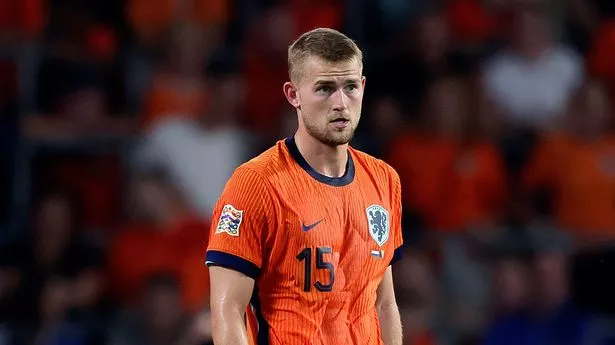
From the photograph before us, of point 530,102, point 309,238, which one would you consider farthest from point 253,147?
point 309,238

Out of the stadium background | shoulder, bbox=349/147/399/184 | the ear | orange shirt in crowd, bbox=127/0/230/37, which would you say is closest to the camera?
the ear

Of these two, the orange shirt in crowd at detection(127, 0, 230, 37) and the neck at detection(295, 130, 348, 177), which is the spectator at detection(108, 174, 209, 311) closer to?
the orange shirt in crowd at detection(127, 0, 230, 37)

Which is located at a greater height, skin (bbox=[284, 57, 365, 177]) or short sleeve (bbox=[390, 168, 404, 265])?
skin (bbox=[284, 57, 365, 177])

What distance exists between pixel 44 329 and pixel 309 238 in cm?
393

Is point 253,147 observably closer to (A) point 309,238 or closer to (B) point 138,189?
(B) point 138,189

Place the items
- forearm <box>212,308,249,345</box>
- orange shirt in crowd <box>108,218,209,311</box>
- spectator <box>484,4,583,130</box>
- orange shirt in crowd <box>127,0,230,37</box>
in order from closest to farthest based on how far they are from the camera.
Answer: forearm <box>212,308,249,345</box>
orange shirt in crowd <box>108,218,209,311</box>
orange shirt in crowd <box>127,0,230,37</box>
spectator <box>484,4,583,130</box>

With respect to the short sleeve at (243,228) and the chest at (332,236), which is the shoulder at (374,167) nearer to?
the chest at (332,236)

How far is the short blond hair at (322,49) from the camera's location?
4.04m

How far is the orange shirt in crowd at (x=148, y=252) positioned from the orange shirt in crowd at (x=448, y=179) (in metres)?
1.54

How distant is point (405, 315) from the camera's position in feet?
25.0

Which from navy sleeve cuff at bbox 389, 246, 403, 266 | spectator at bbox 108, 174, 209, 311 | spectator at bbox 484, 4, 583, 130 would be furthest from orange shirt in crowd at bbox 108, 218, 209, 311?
navy sleeve cuff at bbox 389, 246, 403, 266

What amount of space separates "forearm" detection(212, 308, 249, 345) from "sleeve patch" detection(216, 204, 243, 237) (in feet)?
0.88

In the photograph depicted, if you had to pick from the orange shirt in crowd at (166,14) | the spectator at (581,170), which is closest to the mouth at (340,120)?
the spectator at (581,170)

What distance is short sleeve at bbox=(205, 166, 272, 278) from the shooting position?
13.1ft
